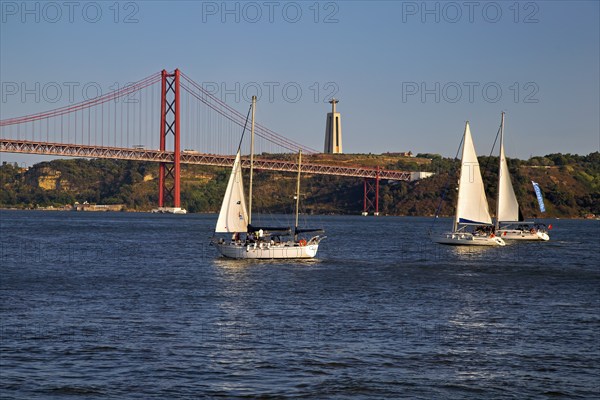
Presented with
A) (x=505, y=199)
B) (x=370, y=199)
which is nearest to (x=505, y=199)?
(x=505, y=199)

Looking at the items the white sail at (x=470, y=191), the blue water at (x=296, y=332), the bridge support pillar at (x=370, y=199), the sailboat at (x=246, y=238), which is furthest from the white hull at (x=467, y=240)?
the bridge support pillar at (x=370, y=199)

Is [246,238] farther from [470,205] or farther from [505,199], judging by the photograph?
[505,199]

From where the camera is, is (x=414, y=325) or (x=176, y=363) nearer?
(x=176, y=363)

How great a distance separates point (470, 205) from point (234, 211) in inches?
819

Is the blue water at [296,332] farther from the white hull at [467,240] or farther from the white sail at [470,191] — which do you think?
the white hull at [467,240]

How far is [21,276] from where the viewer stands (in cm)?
3969

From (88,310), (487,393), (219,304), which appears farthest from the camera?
(219,304)

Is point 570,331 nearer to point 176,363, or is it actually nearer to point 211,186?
point 176,363

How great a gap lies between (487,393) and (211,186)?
7003 inches

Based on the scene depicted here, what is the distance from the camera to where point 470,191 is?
6281cm

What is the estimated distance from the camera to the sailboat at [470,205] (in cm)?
6184

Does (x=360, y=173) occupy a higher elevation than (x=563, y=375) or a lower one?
higher

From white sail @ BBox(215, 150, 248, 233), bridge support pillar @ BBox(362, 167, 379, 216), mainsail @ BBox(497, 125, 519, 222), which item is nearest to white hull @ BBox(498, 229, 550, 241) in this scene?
mainsail @ BBox(497, 125, 519, 222)

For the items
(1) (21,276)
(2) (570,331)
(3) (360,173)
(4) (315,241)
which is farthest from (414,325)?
(3) (360,173)
